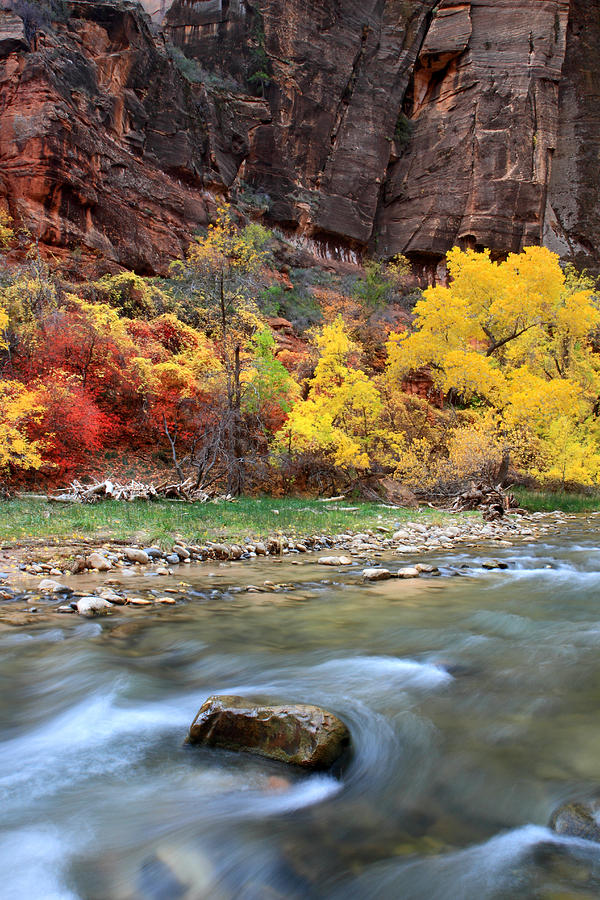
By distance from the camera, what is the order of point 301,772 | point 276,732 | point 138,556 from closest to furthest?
point 301,772, point 276,732, point 138,556

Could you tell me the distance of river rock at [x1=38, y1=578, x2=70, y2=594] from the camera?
5.28 metres

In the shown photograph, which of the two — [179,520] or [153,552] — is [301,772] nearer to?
[153,552]

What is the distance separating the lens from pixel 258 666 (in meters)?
3.71

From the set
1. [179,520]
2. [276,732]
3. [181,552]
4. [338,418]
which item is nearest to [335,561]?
[181,552]

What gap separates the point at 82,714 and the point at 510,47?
53.6 m

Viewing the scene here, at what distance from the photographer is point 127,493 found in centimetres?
1356

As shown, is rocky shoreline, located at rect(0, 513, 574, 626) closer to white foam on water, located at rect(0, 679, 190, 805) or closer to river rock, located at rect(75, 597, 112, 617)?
river rock, located at rect(75, 597, 112, 617)

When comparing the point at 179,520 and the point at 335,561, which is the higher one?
the point at 179,520

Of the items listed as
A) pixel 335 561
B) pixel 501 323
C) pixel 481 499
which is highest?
pixel 501 323

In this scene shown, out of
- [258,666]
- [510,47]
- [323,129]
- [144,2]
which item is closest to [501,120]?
[510,47]

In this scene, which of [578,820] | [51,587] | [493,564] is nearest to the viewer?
[578,820]

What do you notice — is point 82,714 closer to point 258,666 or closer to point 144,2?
point 258,666

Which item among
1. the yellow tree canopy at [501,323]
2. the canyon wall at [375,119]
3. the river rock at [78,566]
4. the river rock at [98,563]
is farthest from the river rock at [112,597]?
the canyon wall at [375,119]

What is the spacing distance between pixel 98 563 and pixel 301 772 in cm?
490
